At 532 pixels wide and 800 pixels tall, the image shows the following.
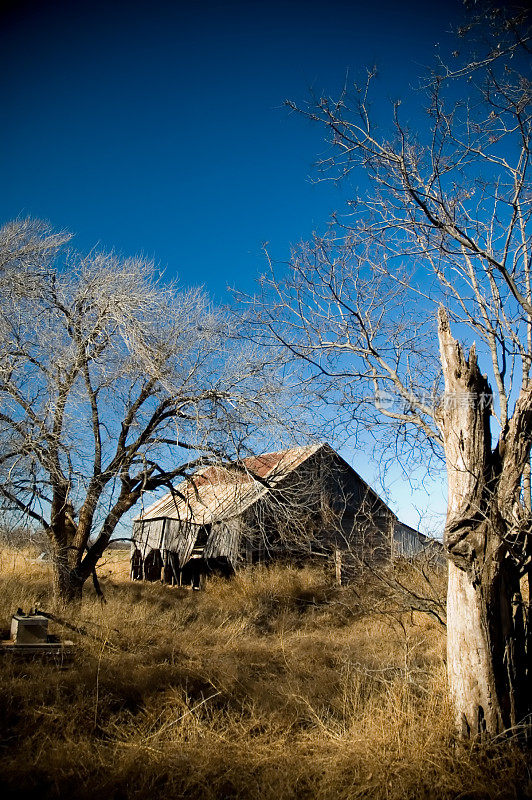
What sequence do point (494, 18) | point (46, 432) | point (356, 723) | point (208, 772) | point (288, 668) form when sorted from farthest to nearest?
point (46, 432), point (288, 668), point (356, 723), point (208, 772), point (494, 18)

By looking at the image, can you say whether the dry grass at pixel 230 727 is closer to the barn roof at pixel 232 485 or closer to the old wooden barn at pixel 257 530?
the barn roof at pixel 232 485

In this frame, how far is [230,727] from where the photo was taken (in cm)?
513

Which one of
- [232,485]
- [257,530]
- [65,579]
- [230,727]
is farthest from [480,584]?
[257,530]

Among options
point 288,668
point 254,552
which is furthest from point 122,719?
point 254,552

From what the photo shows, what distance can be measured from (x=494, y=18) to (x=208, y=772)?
6.30m

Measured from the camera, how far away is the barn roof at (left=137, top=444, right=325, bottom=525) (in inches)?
472

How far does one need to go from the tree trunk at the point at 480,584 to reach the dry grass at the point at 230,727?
35 cm

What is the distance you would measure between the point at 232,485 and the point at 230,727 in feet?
31.9

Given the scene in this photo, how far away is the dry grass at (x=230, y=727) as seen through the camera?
3.98 m

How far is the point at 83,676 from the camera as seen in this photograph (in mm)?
5949

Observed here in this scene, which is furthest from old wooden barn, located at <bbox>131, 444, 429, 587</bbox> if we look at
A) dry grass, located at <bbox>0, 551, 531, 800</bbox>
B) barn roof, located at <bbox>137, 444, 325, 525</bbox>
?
dry grass, located at <bbox>0, 551, 531, 800</bbox>

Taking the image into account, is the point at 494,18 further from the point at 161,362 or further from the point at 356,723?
the point at 161,362

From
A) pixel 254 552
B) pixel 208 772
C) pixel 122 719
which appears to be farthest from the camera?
pixel 254 552

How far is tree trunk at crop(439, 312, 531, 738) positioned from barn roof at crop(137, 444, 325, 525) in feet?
22.6
